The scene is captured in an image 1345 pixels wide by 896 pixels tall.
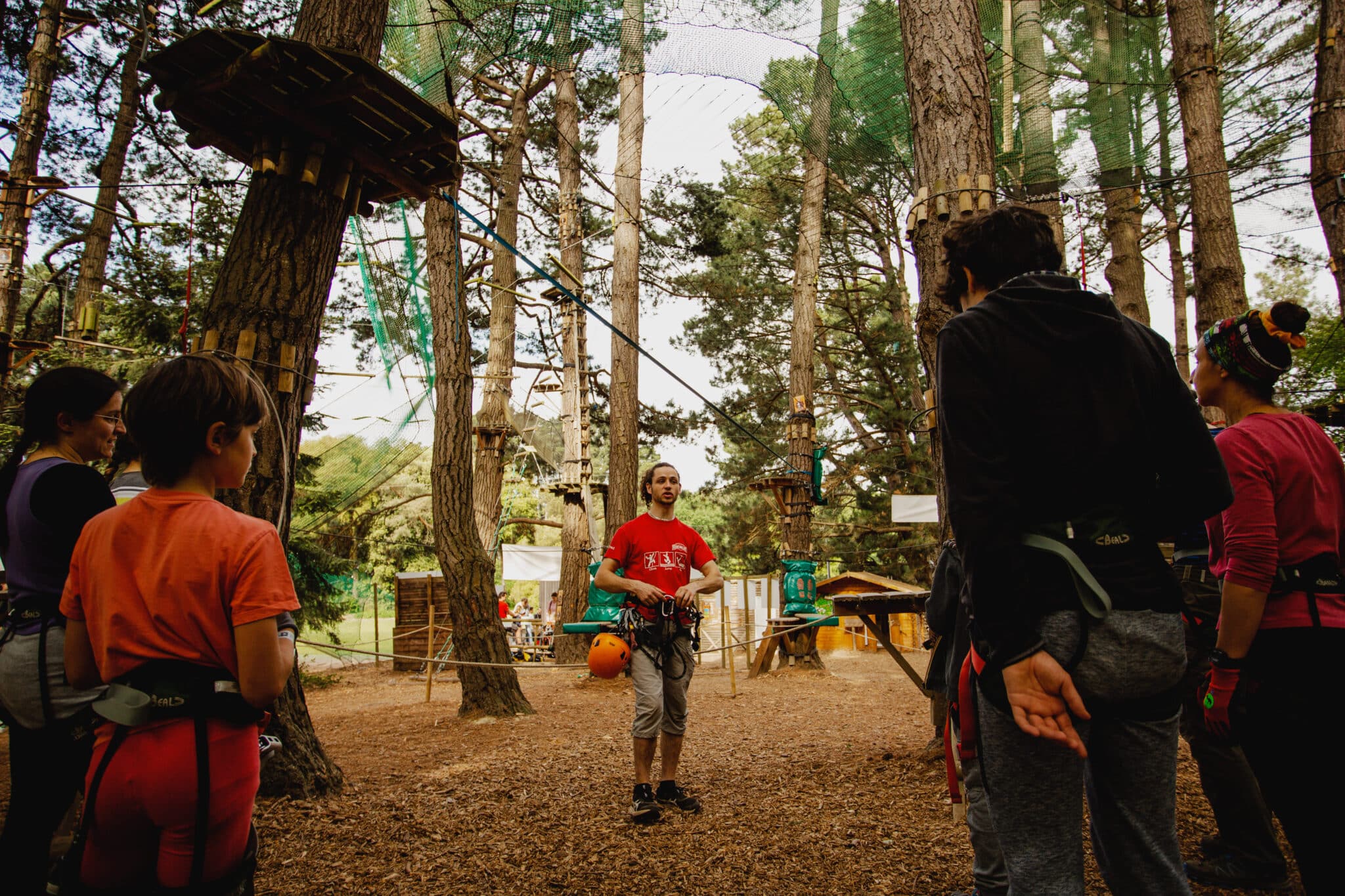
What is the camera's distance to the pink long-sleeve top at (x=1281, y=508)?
1.79 metres

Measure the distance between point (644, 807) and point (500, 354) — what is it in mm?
8620

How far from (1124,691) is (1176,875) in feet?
1.10

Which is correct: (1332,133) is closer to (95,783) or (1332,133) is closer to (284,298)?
(284,298)

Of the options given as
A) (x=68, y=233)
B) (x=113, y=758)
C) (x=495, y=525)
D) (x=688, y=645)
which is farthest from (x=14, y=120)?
(x=113, y=758)

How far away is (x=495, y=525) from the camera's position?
35.4ft

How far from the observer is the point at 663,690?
11.9ft

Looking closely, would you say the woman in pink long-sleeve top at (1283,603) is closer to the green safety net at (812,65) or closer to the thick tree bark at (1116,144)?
the green safety net at (812,65)

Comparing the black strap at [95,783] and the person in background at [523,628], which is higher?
the black strap at [95,783]

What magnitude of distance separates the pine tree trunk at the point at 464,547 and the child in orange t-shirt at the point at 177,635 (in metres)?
5.36

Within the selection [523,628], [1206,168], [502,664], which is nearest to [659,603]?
[502,664]

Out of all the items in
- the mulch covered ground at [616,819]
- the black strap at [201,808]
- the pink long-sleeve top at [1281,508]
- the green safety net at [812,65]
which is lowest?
the mulch covered ground at [616,819]

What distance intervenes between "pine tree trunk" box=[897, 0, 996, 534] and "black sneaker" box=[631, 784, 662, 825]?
182 centimetres

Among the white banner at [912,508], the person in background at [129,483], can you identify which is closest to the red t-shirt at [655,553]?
the person in background at [129,483]

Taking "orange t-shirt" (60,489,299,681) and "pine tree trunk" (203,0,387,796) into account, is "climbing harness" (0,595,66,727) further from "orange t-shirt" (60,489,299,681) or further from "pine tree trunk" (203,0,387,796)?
"pine tree trunk" (203,0,387,796)
